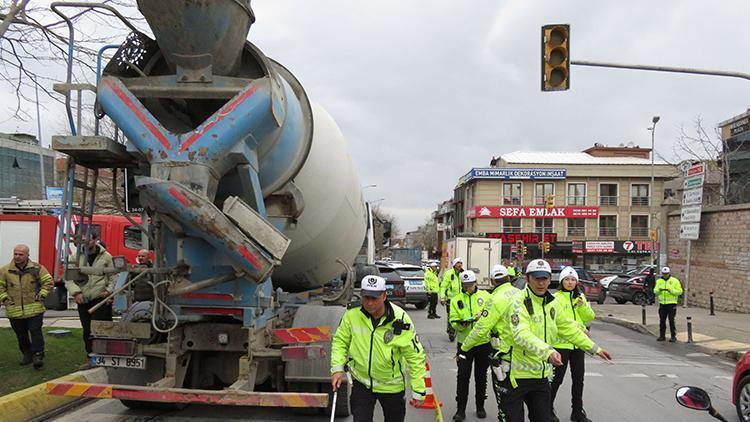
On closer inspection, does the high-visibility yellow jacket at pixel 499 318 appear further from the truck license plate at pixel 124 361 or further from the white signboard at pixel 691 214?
the white signboard at pixel 691 214

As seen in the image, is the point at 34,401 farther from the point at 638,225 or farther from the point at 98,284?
the point at 638,225

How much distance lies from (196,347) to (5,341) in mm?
5358

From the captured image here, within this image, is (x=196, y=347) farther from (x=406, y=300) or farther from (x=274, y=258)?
(x=406, y=300)

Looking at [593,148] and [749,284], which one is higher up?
[593,148]

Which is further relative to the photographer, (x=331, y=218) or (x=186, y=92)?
(x=331, y=218)

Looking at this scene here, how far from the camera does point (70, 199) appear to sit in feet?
17.2

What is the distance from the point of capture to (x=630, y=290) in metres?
25.1

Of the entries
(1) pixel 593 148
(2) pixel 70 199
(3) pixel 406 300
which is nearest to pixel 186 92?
(2) pixel 70 199

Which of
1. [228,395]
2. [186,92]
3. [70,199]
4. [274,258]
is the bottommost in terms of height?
[228,395]

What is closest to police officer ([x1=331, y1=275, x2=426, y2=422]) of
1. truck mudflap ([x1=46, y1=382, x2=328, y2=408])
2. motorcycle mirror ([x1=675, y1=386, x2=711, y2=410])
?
truck mudflap ([x1=46, y1=382, x2=328, y2=408])

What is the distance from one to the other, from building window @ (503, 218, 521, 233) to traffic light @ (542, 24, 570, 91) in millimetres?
47626

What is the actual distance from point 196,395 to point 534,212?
54960 millimetres

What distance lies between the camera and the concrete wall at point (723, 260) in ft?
64.1

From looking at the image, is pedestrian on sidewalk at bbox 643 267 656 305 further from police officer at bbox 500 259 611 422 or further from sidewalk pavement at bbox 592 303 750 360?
police officer at bbox 500 259 611 422
